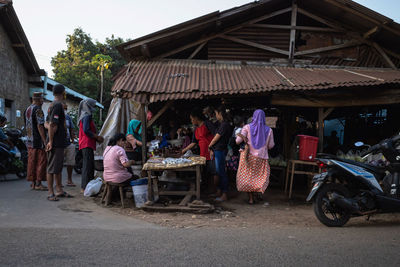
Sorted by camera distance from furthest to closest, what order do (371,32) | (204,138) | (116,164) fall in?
(371,32)
(204,138)
(116,164)

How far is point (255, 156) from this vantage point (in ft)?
20.8

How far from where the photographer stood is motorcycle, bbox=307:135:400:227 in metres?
4.57

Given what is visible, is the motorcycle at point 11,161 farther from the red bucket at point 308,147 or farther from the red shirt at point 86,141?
the red bucket at point 308,147

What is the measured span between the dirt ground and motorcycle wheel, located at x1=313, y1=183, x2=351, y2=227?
0.84ft

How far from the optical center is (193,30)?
8750 mm

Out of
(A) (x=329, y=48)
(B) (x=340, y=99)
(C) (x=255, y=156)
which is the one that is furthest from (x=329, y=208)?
(A) (x=329, y=48)

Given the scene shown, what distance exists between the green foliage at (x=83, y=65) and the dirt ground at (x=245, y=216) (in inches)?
811

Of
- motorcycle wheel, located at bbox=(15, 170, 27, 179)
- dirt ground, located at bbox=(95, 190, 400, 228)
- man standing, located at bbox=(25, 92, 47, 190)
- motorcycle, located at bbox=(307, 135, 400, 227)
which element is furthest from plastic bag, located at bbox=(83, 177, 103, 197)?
motorcycle, located at bbox=(307, 135, 400, 227)

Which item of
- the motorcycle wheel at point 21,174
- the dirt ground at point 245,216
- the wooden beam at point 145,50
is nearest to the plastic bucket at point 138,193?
the dirt ground at point 245,216

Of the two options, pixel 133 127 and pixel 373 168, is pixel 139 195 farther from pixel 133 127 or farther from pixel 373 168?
pixel 373 168

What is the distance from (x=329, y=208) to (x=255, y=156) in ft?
6.60

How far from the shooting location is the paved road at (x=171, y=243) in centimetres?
307

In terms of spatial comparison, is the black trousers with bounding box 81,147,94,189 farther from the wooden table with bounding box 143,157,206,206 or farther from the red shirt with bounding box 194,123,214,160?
the red shirt with bounding box 194,123,214,160

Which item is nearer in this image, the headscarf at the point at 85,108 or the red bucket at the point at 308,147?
the headscarf at the point at 85,108
